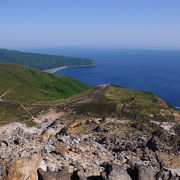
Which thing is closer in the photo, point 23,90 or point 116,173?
point 116,173

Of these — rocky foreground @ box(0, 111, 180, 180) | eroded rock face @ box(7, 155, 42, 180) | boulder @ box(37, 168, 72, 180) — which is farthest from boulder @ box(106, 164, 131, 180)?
eroded rock face @ box(7, 155, 42, 180)

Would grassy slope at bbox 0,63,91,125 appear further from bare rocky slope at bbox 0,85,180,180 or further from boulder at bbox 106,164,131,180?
boulder at bbox 106,164,131,180

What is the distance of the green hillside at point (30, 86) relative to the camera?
285ft

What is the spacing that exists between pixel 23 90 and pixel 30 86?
10889 mm

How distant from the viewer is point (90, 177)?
14.6 meters

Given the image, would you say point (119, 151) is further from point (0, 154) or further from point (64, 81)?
point (64, 81)

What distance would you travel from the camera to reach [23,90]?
318 feet

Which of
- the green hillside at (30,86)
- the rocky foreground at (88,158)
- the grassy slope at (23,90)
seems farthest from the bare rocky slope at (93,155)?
the green hillside at (30,86)

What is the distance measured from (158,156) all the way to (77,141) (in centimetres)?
1053

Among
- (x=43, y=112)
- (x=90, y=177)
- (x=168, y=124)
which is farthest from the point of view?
(x=43, y=112)

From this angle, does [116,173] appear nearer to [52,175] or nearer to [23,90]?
[52,175]

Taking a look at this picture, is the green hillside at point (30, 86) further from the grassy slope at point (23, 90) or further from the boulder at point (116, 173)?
the boulder at point (116, 173)

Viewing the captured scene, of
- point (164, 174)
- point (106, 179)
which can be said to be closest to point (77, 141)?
point (106, 179)

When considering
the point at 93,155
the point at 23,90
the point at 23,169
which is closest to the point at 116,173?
the point at 93,155
